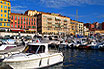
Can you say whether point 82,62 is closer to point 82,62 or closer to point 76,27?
point 82,62

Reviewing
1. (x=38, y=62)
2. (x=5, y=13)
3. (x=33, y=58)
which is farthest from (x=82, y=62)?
(x=5, y=13)

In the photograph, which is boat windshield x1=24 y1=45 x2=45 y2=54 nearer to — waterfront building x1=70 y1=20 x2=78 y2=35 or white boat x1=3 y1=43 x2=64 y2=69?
white boat x1=3 y1=43 x2=64 y2=69

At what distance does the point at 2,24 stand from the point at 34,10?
35658 mm

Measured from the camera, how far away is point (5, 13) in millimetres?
69312

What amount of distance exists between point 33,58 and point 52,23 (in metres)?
76.5

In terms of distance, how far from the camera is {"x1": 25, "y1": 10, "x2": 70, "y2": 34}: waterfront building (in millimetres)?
82625

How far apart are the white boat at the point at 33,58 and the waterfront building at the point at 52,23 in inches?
2640

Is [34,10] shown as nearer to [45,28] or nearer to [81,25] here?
[45,28]

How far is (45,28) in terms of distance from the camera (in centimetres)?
8362

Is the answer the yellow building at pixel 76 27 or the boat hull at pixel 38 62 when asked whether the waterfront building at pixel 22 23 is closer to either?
the yellow building at pixel 76 27

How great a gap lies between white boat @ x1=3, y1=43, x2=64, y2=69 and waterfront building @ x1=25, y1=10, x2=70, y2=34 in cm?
6705

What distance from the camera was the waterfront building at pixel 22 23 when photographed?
2896 inches

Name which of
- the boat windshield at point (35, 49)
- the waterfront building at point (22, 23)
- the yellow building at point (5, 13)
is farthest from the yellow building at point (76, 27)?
the boat windshield at point (35, 49)

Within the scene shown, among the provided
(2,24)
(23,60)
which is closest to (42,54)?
(23,60)
